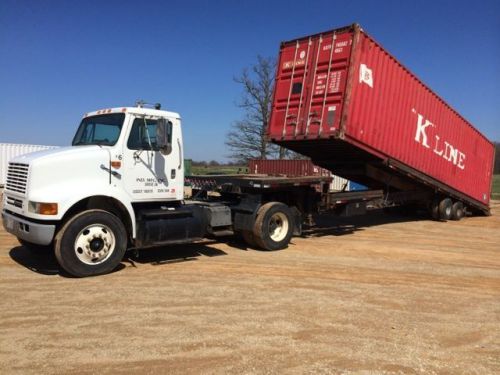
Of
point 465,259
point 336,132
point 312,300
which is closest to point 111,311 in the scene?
point 312,300

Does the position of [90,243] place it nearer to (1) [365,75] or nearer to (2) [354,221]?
(1) [365,75]

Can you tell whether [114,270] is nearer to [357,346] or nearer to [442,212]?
[357,346]

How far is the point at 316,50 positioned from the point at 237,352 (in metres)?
7.69

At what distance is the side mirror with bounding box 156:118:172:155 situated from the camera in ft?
23.2

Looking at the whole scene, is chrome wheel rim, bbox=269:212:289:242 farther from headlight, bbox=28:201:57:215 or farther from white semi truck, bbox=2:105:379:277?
headlight, bbox=28:201:57:215

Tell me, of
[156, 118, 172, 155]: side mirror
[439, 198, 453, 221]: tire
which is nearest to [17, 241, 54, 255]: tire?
[156, 118, 172, 155]: side mirror

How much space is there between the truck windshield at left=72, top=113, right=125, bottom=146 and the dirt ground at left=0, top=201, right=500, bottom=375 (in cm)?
206

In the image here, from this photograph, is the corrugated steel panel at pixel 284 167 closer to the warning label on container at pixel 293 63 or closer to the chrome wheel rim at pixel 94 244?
the warning label on container at pixel 293 63

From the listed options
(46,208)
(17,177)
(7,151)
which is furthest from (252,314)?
(7,151)

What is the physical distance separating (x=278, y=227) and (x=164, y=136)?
335 centimetres

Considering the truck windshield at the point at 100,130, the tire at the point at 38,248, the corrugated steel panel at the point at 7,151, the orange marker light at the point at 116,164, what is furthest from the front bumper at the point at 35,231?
the corrugated steel panel at the point at 7,151

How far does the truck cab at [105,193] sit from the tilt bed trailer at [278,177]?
16mm

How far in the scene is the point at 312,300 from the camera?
577 centimetres

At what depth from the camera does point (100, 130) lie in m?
7.31
